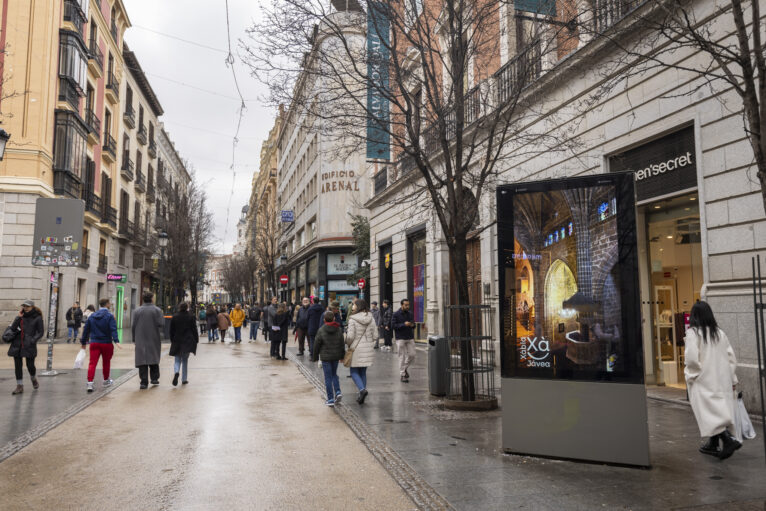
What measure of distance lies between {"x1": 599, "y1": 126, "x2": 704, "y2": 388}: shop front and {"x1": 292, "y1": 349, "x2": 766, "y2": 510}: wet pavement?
287 centimetres

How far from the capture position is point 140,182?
42562 mm

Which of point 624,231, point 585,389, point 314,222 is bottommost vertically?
point 585,389

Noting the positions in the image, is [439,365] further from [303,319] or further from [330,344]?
[303,319]

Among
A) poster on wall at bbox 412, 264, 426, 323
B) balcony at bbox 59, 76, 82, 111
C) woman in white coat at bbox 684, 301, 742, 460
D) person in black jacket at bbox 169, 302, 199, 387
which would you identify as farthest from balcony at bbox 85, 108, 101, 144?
woman in white coat at bbox 684, 301, 742, 460

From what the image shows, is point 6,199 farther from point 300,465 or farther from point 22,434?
point 300,465

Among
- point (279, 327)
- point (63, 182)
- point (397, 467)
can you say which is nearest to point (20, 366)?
point (279, 327)

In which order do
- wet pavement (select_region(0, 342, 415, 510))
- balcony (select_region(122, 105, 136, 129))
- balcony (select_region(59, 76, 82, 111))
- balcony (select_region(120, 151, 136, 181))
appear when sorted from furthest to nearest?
1. balcony (select_region(122, 105, 136, 129))
2. balcony (select_region(120, 151, 136, 181))
3. balcony (select_region(59, 76, 82, 111))
4. wet pavement (select_region(0, 342, 415, 510))

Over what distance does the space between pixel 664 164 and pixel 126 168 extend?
36.5 m

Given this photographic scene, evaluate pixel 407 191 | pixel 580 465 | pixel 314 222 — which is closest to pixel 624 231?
pixel 580 465

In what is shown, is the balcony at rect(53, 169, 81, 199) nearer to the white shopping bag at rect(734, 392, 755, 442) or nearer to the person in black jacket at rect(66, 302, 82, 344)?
the person in black jacket at rect(66, 302, 82, 344)

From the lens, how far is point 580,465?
5578 millimetres

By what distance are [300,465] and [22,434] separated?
148 inches

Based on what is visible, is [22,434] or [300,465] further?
[22,434]

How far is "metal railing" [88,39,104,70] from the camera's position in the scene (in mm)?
30275
